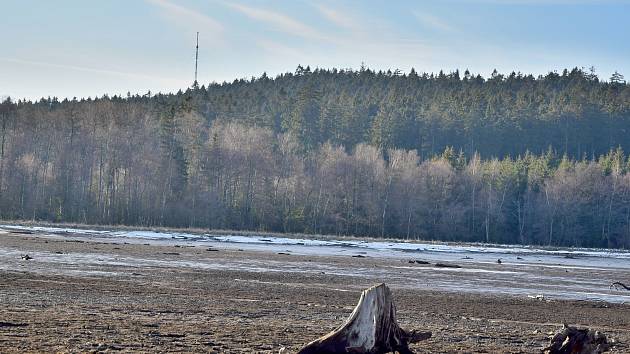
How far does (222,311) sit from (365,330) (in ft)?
29.4

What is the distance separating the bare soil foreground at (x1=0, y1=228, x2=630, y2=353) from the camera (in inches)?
684

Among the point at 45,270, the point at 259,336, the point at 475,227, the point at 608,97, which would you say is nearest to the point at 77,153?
the point at 475,227

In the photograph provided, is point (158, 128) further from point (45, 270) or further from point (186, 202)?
point (45, 270)

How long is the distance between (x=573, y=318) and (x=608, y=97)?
16521cm

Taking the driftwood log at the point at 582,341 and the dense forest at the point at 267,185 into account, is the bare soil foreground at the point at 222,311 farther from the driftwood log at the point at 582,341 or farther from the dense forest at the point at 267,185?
the dense forest at the point at 267,185

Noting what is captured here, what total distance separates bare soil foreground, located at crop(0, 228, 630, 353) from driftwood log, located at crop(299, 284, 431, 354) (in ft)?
6.67

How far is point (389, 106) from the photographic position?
569ft

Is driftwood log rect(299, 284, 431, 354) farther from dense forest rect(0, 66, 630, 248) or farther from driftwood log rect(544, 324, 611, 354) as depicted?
dense forest rect(0, 66, 630, 248)

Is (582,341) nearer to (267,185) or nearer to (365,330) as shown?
(365,330)

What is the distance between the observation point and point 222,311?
23188mm

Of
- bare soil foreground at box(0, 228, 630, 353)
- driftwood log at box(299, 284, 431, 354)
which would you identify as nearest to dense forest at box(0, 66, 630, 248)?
bare soil foreground at box(0, 228, 630, 353)

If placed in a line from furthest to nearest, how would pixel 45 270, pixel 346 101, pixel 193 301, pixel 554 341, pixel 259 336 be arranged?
pixel 346 101 < pixel 45 270 < pixel 193 301 < pixel 259 336 < pixel 554 341

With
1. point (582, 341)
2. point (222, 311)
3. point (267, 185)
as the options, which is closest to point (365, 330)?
point (582, 341)

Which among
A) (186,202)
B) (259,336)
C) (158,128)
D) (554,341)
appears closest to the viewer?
(554,341)
